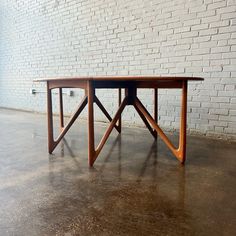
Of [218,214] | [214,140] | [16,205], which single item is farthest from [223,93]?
[16,205]

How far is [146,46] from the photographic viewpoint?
3.33 meters

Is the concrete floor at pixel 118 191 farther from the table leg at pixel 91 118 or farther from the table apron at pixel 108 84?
the table apron at pixel 108 84

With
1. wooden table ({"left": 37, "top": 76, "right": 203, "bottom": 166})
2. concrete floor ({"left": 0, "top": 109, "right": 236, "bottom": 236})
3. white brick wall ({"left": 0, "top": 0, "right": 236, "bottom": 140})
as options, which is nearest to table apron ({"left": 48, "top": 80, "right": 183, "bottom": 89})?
wooden table ({"left": 37, "top": 76, "right": 203, "bottom": 166})

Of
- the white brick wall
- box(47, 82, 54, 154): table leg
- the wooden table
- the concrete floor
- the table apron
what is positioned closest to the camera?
the concrete floor

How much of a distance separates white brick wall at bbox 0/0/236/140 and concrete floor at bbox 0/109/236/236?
2.14 feet

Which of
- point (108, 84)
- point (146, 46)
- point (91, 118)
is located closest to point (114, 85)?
point (108, 84)

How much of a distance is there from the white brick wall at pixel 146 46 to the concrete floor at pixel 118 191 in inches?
25.7

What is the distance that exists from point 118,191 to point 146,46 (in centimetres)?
236

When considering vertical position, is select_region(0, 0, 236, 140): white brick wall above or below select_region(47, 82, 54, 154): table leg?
above

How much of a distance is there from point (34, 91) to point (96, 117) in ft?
6.68

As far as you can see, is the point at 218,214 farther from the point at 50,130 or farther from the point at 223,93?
the point at 223,93

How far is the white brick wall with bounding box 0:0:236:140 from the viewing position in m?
2.75

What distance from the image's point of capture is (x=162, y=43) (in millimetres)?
3162

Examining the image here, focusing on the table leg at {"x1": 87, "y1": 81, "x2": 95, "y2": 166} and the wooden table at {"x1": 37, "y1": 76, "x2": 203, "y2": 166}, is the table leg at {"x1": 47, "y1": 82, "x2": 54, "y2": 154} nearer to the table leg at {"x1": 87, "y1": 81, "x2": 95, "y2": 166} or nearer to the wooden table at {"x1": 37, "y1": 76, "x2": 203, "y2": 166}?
the wooden table at {"x1": 37, "y1": 76, "x2": 203, "y2": 166}
